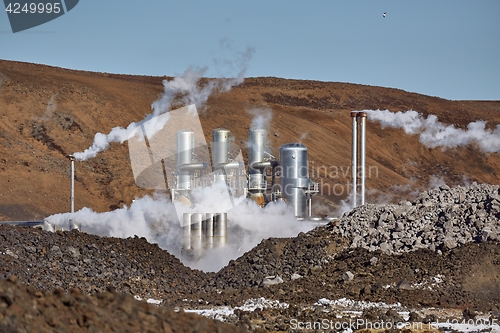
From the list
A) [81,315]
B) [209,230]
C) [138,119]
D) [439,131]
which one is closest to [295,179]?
[209,230]

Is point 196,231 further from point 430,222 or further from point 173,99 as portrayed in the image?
point 173,99

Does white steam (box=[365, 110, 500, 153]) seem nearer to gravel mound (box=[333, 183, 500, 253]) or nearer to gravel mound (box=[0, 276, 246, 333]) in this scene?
Answer: gravel mound (box=[333, 183, 500, 253])

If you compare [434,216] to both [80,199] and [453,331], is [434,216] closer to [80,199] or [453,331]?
[453,331]

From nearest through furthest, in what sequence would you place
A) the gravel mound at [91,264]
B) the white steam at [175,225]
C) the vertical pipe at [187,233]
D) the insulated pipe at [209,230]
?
1. the gravel mound at [91,264]
2. the white steam at [175,225]
3. the vertical pipe at [187,233]
4. the insulated pipe at [209,230]

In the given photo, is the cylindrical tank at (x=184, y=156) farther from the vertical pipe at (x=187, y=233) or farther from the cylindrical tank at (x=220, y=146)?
the vertical pipe at (x=187, y=233)

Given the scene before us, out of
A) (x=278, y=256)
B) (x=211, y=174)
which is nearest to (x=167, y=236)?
(x=211, y=174)

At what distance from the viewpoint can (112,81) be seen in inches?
2980

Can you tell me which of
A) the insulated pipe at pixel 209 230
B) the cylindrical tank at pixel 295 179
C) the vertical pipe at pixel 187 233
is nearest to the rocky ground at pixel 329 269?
the vertical pipe at pixel 187 233

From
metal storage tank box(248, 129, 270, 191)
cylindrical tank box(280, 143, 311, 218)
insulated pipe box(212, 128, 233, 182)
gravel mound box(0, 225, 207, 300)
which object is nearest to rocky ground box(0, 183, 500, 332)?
gravel mound box(0, 225, 207, 300)

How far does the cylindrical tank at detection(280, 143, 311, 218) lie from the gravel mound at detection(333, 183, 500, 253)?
5878mm

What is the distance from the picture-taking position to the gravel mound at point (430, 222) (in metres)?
23.5

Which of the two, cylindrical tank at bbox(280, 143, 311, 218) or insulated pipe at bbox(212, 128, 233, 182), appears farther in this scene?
insulated pipe at bbox(212, 128, 233, 182)

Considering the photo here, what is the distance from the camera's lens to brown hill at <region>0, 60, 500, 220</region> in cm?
4947

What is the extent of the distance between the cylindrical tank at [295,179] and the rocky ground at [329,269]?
5.84 meters
